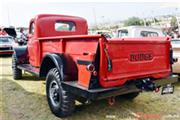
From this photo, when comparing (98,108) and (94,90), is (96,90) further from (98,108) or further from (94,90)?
(98,108)

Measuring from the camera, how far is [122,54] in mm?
4113

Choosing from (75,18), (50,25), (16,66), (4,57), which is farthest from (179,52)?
(4,57)

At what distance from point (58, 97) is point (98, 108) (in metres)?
0.98

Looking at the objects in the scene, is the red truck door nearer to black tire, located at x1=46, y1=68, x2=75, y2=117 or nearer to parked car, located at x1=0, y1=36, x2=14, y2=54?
black tire, located at x1=46, y1=68, x2=75, y2=117

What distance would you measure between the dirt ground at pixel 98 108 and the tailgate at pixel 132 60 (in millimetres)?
807

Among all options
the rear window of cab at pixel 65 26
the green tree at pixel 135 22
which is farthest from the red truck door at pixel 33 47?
the green tree at pixel 135 22

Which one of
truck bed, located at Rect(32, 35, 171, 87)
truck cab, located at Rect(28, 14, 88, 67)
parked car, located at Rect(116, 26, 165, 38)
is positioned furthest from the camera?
parked car, located at Rect(116, 26, 165, 38)

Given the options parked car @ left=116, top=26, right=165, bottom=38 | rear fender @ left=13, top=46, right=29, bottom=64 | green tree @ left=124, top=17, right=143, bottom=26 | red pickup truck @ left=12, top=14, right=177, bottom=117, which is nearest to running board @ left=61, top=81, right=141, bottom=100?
red pickup truck @ left=12, top=14, right=177, bottom=117

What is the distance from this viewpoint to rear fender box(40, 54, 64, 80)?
4.44 meters

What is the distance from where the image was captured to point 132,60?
428 centimetres

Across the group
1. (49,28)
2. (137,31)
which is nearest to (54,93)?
(49,28)

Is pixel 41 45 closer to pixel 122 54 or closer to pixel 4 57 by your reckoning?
pixel 122 54

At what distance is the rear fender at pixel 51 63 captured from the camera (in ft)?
14.6

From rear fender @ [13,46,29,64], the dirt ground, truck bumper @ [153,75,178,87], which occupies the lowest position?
the dirt ground
